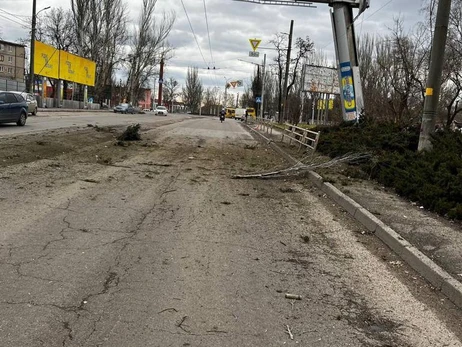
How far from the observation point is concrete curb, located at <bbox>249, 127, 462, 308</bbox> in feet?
15.4

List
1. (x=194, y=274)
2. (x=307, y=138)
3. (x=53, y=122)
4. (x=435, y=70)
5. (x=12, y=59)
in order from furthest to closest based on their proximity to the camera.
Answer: (x=12, y=59), (x=53, y=122), (x=307, y=138), (x=435, y=70), (x=194, y=274)

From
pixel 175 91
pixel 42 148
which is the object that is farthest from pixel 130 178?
pixel 175 91

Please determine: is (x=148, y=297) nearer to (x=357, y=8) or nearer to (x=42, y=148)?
(x=42, y=148)

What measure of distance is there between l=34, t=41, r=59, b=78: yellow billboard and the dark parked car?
104ft

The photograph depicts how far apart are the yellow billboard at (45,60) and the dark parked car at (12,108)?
104ft

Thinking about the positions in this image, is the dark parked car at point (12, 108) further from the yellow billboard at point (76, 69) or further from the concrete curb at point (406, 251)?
the yellow billboard at point (76, 69)

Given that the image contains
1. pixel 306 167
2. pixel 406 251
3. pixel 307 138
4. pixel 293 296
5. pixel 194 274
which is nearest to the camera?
pixel 293 296

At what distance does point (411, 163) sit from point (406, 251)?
4.74 metres

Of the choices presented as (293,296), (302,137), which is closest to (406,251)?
(293,296)

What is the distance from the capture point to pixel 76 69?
198ft

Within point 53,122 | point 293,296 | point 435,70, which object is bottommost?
point 293,296

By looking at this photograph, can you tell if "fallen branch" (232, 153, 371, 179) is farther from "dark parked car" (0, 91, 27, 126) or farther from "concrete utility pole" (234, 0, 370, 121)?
"dark parked car" (0, 91, 27, 126)

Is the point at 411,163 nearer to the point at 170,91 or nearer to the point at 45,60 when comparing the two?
the point at 45,60

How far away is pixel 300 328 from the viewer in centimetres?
375
